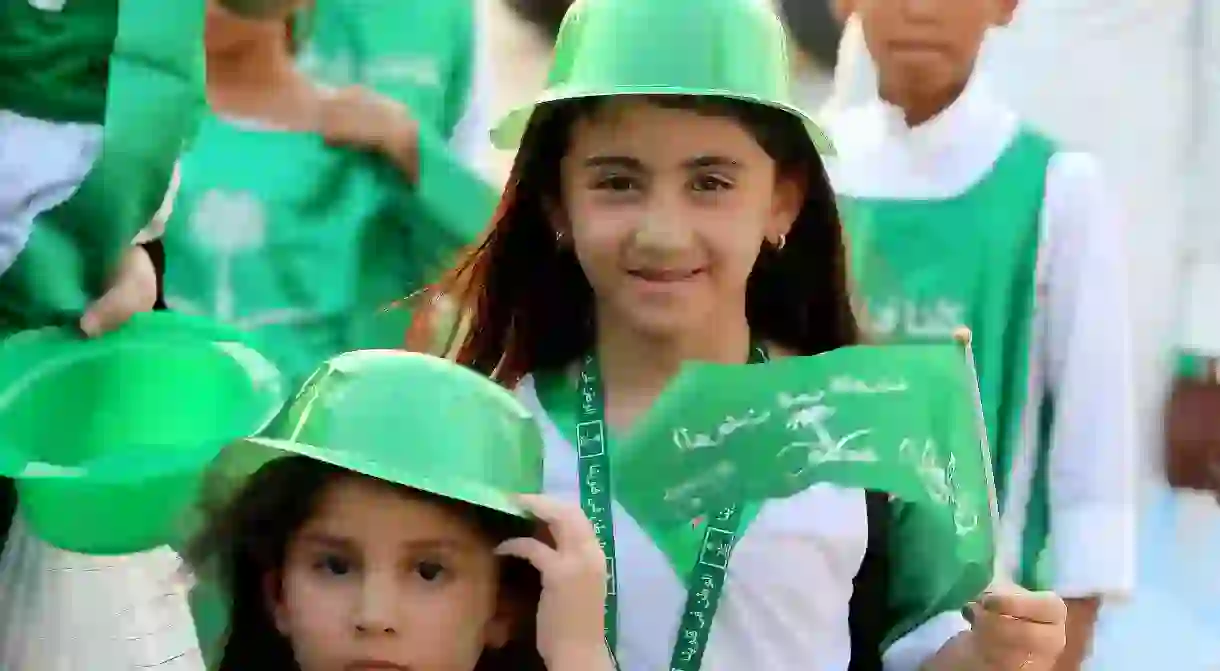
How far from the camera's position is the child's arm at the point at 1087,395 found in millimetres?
897

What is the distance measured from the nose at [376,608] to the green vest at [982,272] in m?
0.34

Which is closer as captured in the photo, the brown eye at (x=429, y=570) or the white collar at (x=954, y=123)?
the brown eye at (x=429, y=570)

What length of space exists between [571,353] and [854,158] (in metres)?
0.22

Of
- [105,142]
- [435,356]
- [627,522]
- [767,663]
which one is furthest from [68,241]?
[767,663]

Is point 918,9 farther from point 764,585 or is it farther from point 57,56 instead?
point 57,56

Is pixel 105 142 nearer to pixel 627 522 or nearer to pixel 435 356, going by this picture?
pixel 435 356

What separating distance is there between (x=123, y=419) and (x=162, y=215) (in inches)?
4.8

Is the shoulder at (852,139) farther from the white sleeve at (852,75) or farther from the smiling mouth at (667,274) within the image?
the smiling mouth at (667,274)

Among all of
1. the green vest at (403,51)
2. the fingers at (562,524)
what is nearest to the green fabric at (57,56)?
the green vest at (403,51)

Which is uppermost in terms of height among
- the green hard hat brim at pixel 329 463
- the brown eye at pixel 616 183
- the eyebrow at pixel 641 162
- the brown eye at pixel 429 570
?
the eyebrow at pixel 641 162

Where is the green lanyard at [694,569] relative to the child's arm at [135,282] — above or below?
below

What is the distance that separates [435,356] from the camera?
83cm

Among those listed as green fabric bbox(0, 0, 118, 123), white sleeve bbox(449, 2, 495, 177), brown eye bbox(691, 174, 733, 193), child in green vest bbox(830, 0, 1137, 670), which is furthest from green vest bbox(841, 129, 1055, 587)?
Result: green fabric bbox(0, 0, 118, 123)

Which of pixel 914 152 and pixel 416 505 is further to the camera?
pixel 914 152
